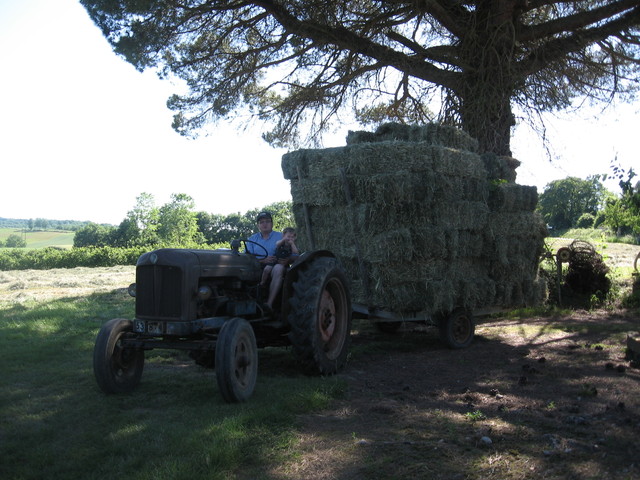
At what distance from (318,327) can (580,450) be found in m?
2.66

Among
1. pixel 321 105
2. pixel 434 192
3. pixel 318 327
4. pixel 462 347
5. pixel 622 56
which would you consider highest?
pixel 622 56

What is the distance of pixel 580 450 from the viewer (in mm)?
3518

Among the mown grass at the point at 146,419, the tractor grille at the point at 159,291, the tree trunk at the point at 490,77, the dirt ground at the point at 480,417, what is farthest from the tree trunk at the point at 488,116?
the tractor grille at the point at 159,291

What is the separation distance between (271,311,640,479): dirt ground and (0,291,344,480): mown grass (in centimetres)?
31

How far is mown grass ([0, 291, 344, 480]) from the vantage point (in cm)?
339

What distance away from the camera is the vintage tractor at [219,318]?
477cm

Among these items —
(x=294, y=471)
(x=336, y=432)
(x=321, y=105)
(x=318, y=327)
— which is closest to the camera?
(x=294, y=471)

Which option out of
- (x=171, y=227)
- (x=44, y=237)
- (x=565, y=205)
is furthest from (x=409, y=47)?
(x=44, y=237)

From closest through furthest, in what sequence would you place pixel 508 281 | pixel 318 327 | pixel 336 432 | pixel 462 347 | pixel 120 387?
1. pixel 336 432
2. pixel 120 387
3. pixel 318 327
4. pixel 462 347
5. pixel 508 281

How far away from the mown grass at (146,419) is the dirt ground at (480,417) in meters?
0.31

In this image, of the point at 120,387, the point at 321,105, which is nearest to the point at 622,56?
the point at 321,105

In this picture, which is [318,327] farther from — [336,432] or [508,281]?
[508,281]

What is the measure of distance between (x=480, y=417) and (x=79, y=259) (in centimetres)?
2995

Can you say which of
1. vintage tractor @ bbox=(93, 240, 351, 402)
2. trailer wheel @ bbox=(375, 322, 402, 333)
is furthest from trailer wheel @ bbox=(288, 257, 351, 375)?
trailer wheel @ bbox=(375, 322, 402, 333)
